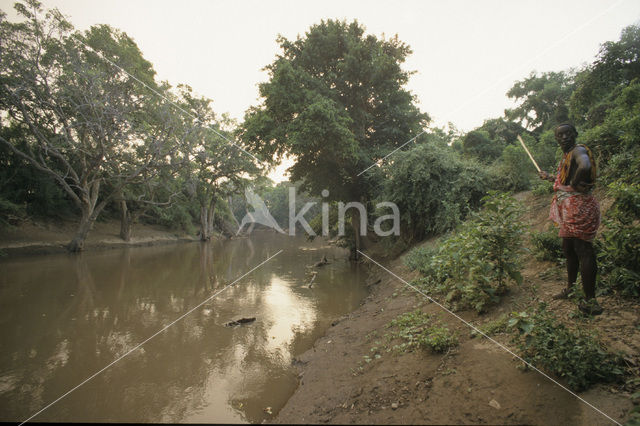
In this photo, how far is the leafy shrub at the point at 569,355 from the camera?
2246 millimetres

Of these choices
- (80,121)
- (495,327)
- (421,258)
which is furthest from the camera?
(80,121)

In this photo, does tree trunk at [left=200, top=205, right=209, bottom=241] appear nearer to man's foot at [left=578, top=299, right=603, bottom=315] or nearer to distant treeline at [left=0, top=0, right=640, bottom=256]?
distant treeline at [left=0, top=0, right=640, bottom=256]

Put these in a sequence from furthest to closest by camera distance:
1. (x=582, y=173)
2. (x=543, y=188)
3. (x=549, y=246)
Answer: (x=543, y=188), (x=549, y=246), (x=582, y=173)

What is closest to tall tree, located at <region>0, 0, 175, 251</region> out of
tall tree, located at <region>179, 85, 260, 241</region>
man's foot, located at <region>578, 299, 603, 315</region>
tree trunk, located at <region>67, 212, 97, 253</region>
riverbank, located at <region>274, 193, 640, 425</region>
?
tree trunk, located at <region>67, 212, 97, 253</region>

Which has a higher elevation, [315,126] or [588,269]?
[315,126]

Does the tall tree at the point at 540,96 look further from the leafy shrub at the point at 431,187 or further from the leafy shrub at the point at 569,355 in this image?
the leafy shrub at the point at 569,355

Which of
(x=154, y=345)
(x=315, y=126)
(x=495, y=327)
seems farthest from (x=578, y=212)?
(x=315, y=126)

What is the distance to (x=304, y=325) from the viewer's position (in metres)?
5.80

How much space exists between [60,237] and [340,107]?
21773 mm

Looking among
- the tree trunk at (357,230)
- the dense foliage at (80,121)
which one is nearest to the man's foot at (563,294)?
the tree trunk at (357,230)

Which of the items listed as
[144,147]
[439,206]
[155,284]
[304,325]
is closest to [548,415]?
[304,325]

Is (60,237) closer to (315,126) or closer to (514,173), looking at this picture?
(315,126)

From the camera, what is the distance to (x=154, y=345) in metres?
4.74

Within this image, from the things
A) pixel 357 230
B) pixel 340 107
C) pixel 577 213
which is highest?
pixel 340 107
